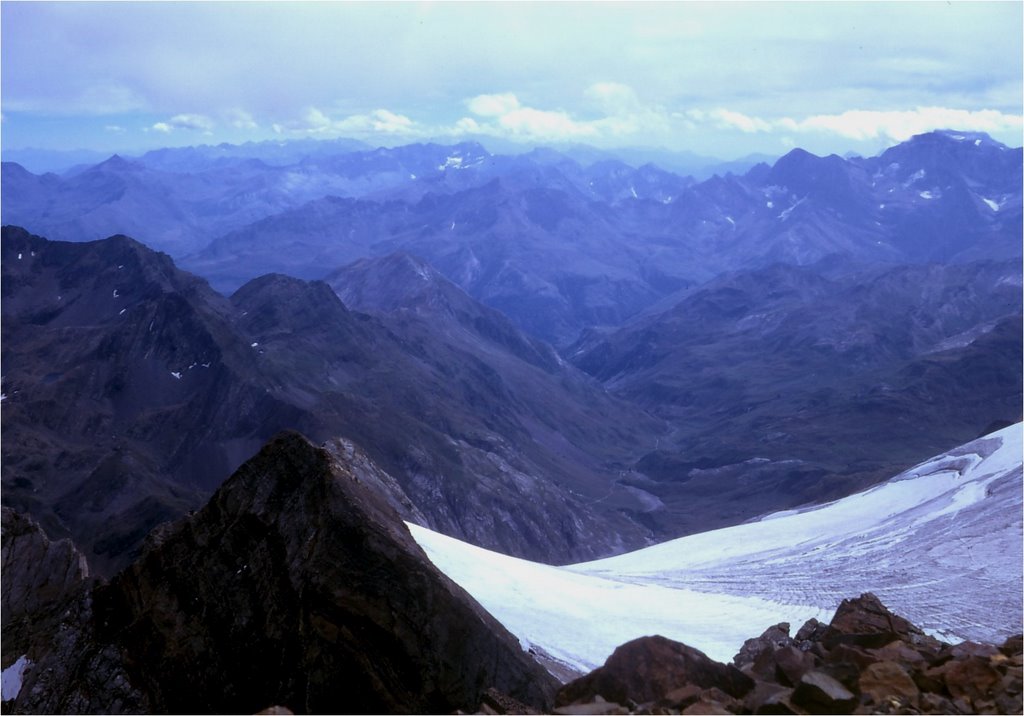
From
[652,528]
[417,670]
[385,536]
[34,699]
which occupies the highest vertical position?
[385,536]

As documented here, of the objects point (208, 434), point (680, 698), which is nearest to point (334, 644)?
point (680, 698)

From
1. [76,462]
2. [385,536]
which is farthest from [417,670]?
[76,462]

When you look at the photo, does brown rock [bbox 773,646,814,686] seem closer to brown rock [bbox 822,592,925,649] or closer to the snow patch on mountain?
brown rock [bbox 822,592,925,649]

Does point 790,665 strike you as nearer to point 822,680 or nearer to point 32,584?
point 822,680

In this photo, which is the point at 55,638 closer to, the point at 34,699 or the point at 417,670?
the point at 34,699

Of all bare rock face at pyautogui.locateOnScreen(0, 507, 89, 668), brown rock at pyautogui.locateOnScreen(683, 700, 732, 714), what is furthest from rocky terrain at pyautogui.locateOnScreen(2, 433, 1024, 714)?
bare rock face at pyautogui.locateOnScreen(0, 507, 89, 668)

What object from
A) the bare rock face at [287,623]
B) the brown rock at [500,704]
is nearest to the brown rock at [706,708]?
the brown rock at [500,704]
